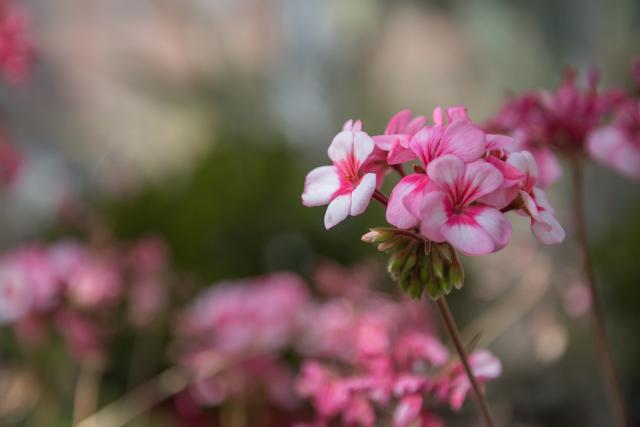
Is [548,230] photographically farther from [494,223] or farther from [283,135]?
[283,135]

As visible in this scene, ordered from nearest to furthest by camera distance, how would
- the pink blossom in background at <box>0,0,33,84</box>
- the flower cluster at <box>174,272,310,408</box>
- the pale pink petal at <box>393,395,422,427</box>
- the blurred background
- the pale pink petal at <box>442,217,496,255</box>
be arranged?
the pale pink petal at <box>442,217,496,255</box> → the pale pink petal at <box>393,395,422,427</box> → the pink blossom in background at <box>0,0,33,84</box> → the flower cluster at <box>174,272,310,408</box> → the blurred background

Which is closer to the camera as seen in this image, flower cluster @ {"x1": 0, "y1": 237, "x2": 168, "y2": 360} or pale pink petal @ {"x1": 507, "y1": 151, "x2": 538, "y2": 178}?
pale pink petal @ {"x1": 507, "y1": 151, "x2": 538, "y2": 178}

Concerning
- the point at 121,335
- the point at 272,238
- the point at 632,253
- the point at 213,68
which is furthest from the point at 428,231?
the point at 213,68

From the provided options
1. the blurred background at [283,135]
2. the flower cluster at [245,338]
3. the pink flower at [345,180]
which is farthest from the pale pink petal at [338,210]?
the flower cluster at [245,338]

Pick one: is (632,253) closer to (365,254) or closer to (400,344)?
(365,254)

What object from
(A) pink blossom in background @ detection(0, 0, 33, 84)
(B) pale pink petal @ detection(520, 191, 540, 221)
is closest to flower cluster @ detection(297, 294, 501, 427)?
(B) pale pink petal @ detection(520, 191, 540, 221)

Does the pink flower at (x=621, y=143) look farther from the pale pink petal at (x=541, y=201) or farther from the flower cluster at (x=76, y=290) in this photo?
the flower cluster at (x=76, y=290)

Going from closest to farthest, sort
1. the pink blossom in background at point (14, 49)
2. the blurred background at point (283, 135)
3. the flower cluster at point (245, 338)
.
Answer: the pink blossom in background at point (14, 49), the flower cluster at point (245, 338), the blurred background at point (283, 135)

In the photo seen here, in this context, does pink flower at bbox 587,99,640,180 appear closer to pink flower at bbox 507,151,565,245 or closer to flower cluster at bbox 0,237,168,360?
pink flower at bbox 507,151,565,245
